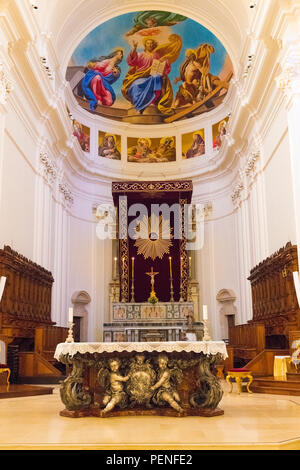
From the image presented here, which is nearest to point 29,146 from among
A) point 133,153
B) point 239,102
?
point 239,102

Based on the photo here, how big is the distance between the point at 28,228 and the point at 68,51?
737cm

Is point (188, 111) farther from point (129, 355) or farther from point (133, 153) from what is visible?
point (129, 355)

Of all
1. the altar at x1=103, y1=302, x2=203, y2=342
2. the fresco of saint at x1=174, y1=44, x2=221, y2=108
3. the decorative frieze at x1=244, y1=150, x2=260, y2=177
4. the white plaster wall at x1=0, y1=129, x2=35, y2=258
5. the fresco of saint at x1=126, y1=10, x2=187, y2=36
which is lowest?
the altar at x1=103, y1=302, x2=203, y2=342

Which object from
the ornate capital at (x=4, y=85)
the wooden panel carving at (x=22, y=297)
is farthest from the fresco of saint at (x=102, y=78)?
the ornate capital at (x=4, y=85)

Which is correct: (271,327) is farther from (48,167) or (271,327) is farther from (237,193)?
(48,167)

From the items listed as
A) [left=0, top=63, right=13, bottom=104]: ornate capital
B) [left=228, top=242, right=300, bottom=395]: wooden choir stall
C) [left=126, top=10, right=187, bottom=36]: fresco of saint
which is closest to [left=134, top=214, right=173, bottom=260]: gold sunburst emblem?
[left=228, top=242, right=300, bottom=395]: wooden choir stall

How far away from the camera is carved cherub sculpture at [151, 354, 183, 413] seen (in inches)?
243

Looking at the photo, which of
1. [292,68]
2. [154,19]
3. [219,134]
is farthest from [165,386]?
[154,19]

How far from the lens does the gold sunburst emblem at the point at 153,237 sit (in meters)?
18.3

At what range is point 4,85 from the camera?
10.5m

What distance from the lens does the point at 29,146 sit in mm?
13602

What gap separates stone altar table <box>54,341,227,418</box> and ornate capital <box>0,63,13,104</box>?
6.37 metres

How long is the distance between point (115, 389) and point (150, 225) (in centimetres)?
1275

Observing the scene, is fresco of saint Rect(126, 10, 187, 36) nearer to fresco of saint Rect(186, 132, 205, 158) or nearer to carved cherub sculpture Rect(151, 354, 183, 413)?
fresco of saint Rect(186, 132, 205, 158)
